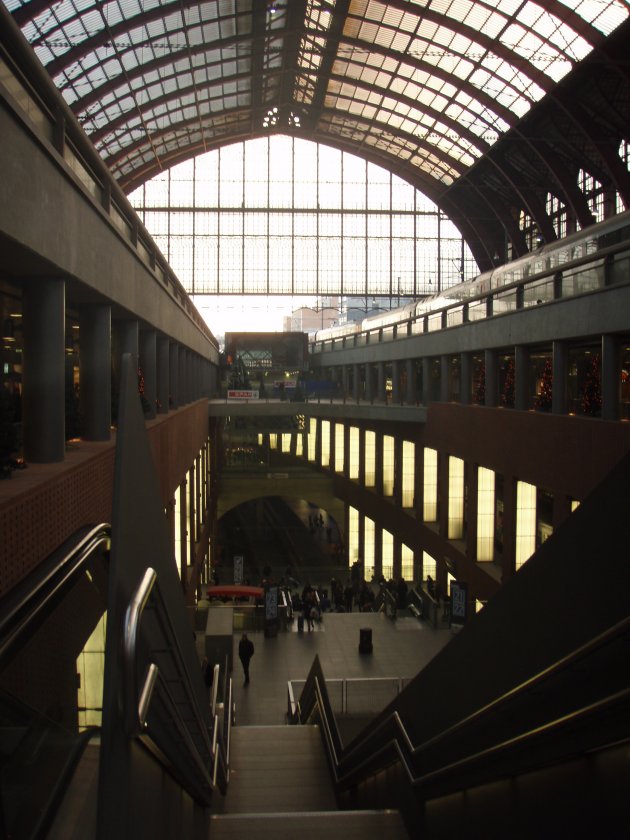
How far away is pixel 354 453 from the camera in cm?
4269

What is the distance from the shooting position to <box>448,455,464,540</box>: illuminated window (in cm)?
2450

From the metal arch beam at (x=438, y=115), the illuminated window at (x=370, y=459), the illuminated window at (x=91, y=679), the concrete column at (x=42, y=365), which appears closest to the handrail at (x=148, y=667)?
the illuminated window at (x=91, y=679)

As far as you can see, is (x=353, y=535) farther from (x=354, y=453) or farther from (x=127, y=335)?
(x=127, y=335)

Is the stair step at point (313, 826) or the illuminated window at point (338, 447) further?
the illuminated window at point (338, 447)

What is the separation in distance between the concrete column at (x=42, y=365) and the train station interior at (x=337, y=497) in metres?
0.02

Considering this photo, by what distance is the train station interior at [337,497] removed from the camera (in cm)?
409

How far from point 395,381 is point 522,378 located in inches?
540

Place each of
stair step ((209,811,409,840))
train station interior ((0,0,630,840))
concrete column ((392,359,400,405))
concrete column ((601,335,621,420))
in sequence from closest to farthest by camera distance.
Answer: train station interior ((0,0,630,840)), stair step ((209,811,409,840)), concrete column ((601,335,621,420)), concrete column ((392,359,400,405))

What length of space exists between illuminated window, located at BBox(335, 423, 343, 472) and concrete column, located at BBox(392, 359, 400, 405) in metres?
12.8

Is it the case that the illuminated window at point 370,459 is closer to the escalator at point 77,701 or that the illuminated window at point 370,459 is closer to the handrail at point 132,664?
the escalator at point 77,701

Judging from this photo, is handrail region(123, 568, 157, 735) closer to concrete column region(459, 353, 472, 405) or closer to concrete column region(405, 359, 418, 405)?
concrete column region(459, 353, 472, 405)

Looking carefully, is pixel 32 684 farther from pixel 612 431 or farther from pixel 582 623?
pixel 612 431

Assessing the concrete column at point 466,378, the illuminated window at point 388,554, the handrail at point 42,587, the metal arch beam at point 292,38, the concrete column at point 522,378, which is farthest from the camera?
the metal arch beam at point 292,38

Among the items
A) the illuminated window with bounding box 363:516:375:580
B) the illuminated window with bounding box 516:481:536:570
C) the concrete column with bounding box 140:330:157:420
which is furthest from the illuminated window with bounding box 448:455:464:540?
the illuminated window with bounding box 363:516:375:580
